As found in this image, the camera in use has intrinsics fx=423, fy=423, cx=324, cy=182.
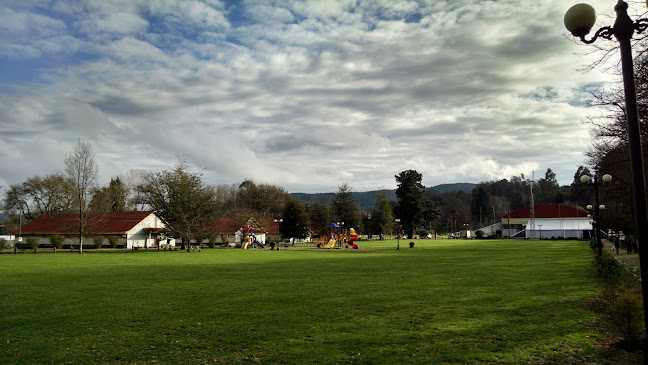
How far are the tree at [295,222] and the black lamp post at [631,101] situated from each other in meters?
78.6

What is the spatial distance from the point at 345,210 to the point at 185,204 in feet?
153

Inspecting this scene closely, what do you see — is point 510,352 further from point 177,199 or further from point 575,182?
point 575,182

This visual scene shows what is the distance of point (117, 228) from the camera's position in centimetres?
6247

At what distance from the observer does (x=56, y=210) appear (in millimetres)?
77688

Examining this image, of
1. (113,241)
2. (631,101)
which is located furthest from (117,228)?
(631,101)

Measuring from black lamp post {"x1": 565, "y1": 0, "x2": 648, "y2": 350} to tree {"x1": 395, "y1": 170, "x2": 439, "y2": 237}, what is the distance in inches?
4013

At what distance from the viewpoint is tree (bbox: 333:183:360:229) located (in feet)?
314

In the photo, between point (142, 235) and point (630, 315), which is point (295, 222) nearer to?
point (142, 235)

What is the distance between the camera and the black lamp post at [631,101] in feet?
17.1

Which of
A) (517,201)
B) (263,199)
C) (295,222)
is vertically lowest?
(295,222)

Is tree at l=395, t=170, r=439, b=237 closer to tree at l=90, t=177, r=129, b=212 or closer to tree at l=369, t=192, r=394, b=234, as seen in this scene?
tree at l=369, t=192, r=394, b=234

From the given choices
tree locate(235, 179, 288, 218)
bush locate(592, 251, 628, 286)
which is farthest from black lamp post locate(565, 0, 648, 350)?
tree locate(235, 179, 288, 218)

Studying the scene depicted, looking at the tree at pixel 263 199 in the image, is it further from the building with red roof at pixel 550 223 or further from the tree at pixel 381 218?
the building with red roof at pixel 550 223

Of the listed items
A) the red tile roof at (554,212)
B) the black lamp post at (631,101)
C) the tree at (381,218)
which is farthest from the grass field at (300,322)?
the red tile roof at (554,212)
